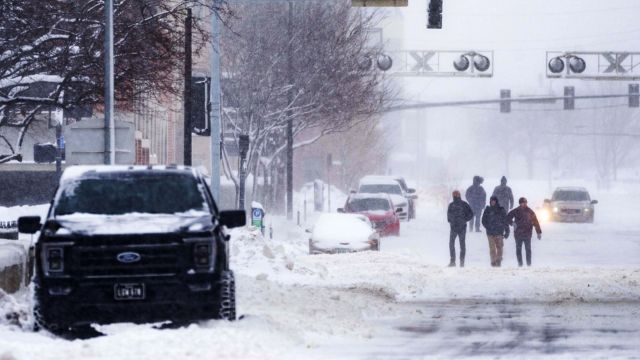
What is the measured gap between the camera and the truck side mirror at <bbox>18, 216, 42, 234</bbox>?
15258 millimetres

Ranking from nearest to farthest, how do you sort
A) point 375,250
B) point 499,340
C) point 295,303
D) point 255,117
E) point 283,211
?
point 499,340, point 295,303, point 375,250, point 255,117, point 283,211

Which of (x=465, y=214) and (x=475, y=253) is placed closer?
(x=465, y=214)

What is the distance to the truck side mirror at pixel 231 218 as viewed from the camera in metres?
15.3

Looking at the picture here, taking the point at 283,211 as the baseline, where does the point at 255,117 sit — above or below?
above

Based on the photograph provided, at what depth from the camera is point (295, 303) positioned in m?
20.2

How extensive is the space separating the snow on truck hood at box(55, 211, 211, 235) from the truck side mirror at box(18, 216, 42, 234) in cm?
49

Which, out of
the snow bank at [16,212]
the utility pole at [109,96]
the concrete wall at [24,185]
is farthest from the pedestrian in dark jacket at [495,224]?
the concrete wall at [24,185]

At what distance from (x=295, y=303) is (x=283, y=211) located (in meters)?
45.6

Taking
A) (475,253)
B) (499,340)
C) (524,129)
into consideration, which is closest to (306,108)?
(475,253)

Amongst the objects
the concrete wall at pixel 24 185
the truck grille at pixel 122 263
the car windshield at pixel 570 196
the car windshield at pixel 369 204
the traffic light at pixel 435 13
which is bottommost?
the car windshield at pixel 570 196

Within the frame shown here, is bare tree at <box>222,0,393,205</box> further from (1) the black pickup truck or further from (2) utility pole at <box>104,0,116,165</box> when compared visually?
(1) the black pickup truck

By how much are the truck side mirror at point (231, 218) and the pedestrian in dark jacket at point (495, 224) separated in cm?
1750

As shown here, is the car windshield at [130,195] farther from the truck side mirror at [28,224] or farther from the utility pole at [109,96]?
the utility pole at [109,96]

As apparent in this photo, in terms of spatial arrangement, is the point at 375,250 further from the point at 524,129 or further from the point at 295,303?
the point at 524,129
